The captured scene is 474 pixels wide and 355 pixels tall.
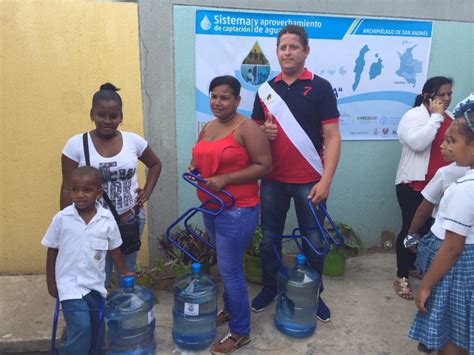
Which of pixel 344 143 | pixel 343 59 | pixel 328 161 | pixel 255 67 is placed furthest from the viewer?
pixel 344 143

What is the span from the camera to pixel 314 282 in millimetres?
2922

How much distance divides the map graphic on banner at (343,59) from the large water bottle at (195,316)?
5.25ft

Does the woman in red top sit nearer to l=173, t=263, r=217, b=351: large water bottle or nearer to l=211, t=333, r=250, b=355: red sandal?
l=211, t=333, r=250, b=355: red sandal

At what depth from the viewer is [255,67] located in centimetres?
378

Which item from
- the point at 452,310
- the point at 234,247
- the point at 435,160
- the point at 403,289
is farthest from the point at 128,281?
the point at 435,160

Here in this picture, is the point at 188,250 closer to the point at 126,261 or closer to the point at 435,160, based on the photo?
the point at 126,261

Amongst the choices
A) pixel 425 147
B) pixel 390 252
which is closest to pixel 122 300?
pixel 425 147

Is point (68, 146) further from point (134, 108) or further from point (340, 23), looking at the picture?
point (340, 23)

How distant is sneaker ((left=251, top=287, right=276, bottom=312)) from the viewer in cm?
320

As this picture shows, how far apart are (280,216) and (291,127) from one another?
0.71 metres

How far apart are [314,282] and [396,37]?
2692 mm

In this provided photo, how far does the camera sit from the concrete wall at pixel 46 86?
3.35 m

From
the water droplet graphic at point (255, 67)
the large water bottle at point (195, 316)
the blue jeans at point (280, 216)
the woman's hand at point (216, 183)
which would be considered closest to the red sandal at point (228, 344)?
the large water bottle at point (195, 316)

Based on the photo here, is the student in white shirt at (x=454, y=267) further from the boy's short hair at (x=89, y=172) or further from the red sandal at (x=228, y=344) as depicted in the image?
the boy's short hair at (x=89, y=172)
